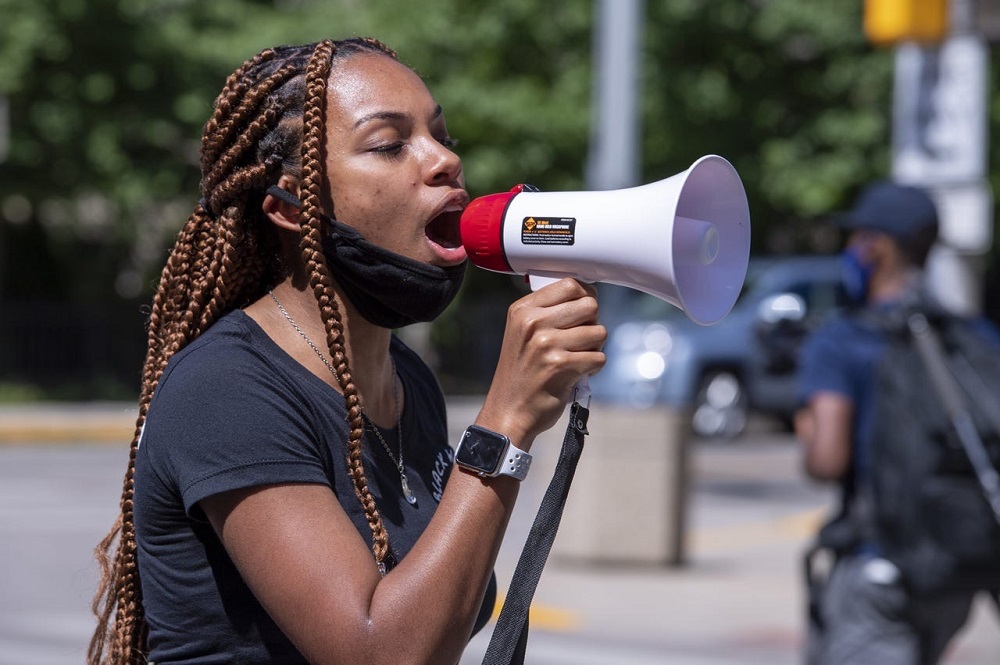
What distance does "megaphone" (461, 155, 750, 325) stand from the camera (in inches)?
74.4

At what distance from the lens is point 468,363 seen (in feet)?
76.1

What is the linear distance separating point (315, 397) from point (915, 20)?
5522mm

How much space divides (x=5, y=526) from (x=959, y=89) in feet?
22.4

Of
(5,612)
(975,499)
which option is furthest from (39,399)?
(975,499)

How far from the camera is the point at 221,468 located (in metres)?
1.82

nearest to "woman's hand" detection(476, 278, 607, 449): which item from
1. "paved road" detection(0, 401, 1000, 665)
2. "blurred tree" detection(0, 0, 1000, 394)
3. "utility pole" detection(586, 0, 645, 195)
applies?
"paved road" detection(0, 401, 1000, 665)

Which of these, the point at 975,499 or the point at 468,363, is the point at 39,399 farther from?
the point at 975,499

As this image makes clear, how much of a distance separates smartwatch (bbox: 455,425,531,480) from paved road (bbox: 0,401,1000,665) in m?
3.41

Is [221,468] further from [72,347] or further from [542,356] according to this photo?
[72,347]

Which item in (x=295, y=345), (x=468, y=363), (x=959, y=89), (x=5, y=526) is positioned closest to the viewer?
(x=295, y=345)

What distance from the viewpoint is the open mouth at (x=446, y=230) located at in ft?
6.87

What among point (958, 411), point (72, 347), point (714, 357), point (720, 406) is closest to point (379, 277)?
point (958, 411)

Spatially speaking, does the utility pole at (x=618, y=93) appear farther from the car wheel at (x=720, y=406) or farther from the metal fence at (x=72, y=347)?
the metal fence at (x=72, y=347)

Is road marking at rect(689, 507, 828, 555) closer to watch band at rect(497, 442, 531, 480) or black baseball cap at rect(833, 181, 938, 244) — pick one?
black baseball cap at rect(833, 181, 938, 244)
